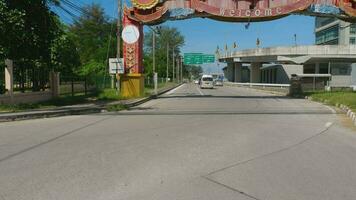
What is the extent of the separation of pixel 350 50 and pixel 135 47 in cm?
4218

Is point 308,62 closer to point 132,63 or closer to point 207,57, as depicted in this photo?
point 207,57

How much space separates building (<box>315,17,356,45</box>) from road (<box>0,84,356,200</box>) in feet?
269

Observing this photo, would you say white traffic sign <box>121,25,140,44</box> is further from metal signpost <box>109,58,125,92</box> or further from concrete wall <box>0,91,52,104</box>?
concrete wall <box>0,91,52,104</box>

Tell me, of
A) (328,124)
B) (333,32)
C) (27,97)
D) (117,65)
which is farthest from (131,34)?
(333,32)

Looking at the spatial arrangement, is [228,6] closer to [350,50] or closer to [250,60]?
[350,50]

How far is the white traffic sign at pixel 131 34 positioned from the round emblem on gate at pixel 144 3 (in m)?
1.66

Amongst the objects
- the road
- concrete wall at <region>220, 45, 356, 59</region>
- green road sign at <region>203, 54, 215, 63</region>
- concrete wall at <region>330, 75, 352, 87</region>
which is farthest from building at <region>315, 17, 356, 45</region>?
→ the road

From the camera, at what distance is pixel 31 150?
9891mm

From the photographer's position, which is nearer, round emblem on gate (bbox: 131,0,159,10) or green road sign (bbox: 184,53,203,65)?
round emblem on gate (bbox: 131,0,159,10)

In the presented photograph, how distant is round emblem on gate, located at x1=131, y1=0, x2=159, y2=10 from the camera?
31258 millimetres

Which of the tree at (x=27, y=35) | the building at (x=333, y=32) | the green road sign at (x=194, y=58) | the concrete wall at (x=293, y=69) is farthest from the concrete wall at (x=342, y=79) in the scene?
the tree at (x=27, y=35)

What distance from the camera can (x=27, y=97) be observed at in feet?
77.4

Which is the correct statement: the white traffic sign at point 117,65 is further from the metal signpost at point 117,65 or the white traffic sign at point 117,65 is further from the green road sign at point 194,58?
the green road sign at point 194,58

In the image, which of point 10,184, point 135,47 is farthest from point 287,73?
point 10,184
